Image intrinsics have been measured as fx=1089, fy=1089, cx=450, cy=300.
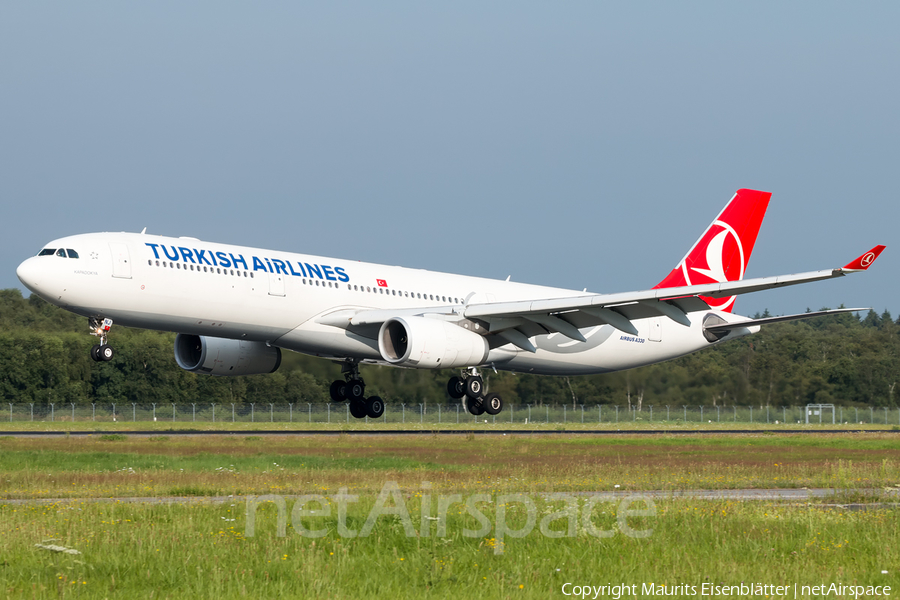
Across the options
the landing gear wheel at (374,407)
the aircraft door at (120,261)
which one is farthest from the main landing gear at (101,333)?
the landing gear wheel at (374,407)

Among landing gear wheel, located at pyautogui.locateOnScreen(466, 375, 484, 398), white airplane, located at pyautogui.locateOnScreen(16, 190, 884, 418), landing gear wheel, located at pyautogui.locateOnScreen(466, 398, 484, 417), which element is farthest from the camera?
landing gear wheel, located at pyautogui.locateOnScreen(466, 398, 484, 417)

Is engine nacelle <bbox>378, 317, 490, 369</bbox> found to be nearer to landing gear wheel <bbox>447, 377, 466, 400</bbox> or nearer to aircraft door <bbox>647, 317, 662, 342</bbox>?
landing gear wheel <bbox>447, 377, 466, 400</bbox>

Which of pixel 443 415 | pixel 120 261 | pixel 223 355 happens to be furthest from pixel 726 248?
pixel 120 261

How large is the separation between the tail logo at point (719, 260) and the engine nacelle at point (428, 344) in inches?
484

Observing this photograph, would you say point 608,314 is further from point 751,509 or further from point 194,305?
point 751,509

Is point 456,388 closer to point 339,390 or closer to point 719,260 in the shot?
point 339,390

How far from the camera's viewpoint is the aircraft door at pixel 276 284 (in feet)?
106

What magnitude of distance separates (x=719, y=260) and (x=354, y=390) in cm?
1602

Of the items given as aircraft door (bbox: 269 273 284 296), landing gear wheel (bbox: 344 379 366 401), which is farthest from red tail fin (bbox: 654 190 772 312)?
aircraft door (bbox: 269 273 284 296)

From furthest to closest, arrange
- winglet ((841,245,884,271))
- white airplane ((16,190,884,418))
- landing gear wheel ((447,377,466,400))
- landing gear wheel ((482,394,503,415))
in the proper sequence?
landing gear wheel ((482,394,503,415)) → landing gear wheel ((447,377,466,400)) → white airplane ((16,190,884,418)) → winglet ((841,245,884,271))

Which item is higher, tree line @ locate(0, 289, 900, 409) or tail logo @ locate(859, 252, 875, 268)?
tail logo @ locate(859, 252, 875, 268)

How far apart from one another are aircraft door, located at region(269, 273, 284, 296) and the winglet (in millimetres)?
15860

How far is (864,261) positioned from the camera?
88.4ft

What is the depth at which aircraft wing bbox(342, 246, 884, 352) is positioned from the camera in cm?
3216
